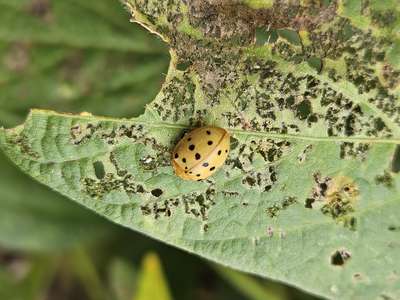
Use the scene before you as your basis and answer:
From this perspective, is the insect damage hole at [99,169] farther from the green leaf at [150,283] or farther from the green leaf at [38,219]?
the green leaf at [38,219]

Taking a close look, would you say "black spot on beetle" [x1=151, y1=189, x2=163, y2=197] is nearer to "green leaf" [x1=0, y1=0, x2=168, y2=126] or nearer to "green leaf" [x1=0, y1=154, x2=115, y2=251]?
"green leaf" [x1=0, y1=0, x2=168, y2=126]

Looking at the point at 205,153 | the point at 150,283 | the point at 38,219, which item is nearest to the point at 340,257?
the point at 205,153

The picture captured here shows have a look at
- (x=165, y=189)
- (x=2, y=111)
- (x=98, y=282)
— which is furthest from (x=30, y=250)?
(x=165, y=189)

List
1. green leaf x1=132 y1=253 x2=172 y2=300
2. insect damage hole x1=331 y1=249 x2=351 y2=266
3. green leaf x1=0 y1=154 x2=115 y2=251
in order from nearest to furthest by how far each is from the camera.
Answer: insect damage hole x1=331 y1=249 x2=351 y2=266 < green leaf x1=132 y1=253 x2=172 y2=300 < green leaf x1=0 y1=154 x2=115 y2=251

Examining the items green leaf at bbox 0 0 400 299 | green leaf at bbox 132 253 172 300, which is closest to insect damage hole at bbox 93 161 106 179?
green leaf at bbox 0 0 400 299

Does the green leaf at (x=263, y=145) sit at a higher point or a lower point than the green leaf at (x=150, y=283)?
higher

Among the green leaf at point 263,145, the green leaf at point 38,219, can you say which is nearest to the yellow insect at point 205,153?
the green leaf at point 263,145
